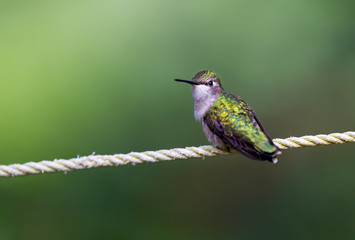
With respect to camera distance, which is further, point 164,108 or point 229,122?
point 164,108

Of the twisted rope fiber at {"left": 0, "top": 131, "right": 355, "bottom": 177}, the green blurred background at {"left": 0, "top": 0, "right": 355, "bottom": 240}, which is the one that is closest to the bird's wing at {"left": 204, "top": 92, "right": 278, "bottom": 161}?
the twisted rope fiber at {"left": 0, "top": 131, "right": 355, "bottom": 177}

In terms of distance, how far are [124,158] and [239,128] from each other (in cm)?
91

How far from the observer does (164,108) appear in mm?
6523

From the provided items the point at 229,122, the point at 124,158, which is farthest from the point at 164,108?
the point at 124,158

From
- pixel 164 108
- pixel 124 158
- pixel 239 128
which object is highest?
pixel 164 108

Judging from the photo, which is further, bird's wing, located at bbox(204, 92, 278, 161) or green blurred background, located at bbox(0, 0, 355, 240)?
green blurred background, located at bbox(0, 0, 355, 240)

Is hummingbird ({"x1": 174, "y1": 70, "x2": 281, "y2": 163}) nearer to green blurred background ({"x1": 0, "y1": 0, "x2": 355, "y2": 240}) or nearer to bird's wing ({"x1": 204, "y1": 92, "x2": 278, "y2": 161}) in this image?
bird's wing ({"x1": 204, "y1": 92, "x2": 278, "y2": 161})

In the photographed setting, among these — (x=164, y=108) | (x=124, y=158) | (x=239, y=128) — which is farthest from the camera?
(x=164, y=108)

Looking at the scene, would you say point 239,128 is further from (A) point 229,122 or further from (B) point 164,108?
(B) point 164,108

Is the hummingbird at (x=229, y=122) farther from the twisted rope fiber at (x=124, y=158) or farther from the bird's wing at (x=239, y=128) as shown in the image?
the twisted rope fiber at (x=124, y=158)

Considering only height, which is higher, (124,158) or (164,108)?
(164,108)

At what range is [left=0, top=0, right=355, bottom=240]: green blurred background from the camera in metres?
5.72
